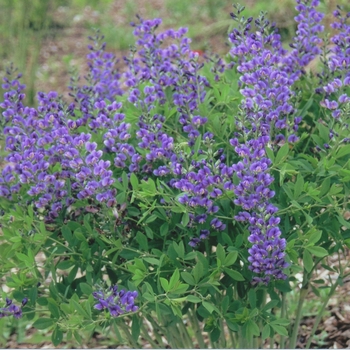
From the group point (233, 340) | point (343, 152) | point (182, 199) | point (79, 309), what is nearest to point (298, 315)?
point (233, 340)

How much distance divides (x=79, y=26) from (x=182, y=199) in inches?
354

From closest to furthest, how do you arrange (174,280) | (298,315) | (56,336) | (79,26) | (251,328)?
1. (174,280)
2. (251,328)
3. (56,336)
4. (298,315)
5. (79,26)

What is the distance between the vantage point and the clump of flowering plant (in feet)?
6.52

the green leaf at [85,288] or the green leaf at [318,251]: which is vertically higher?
the green leaf at [318,251]

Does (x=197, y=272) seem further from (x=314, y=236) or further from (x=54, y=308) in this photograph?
(x=54, y=308)

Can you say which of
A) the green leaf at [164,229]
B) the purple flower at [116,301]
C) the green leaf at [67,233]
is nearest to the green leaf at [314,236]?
the green leaf at [164,229]

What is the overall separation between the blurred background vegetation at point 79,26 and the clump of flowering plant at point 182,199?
4104 millimetres

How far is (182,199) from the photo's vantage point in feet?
6.54

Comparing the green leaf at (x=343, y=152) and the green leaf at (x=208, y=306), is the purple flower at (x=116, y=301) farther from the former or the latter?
the green leaf at (x=343, y=152)

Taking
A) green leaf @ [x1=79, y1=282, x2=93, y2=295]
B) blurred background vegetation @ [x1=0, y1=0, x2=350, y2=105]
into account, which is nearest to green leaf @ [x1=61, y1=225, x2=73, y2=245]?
green leaf @ [x1=79, y1=282, x2=93, y2=295]

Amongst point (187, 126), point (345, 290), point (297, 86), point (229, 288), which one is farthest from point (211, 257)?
point (345, 290)

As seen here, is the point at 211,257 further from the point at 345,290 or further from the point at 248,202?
the point at 345,290

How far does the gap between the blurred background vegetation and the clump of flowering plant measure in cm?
410

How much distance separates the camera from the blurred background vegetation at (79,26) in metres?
7.36
